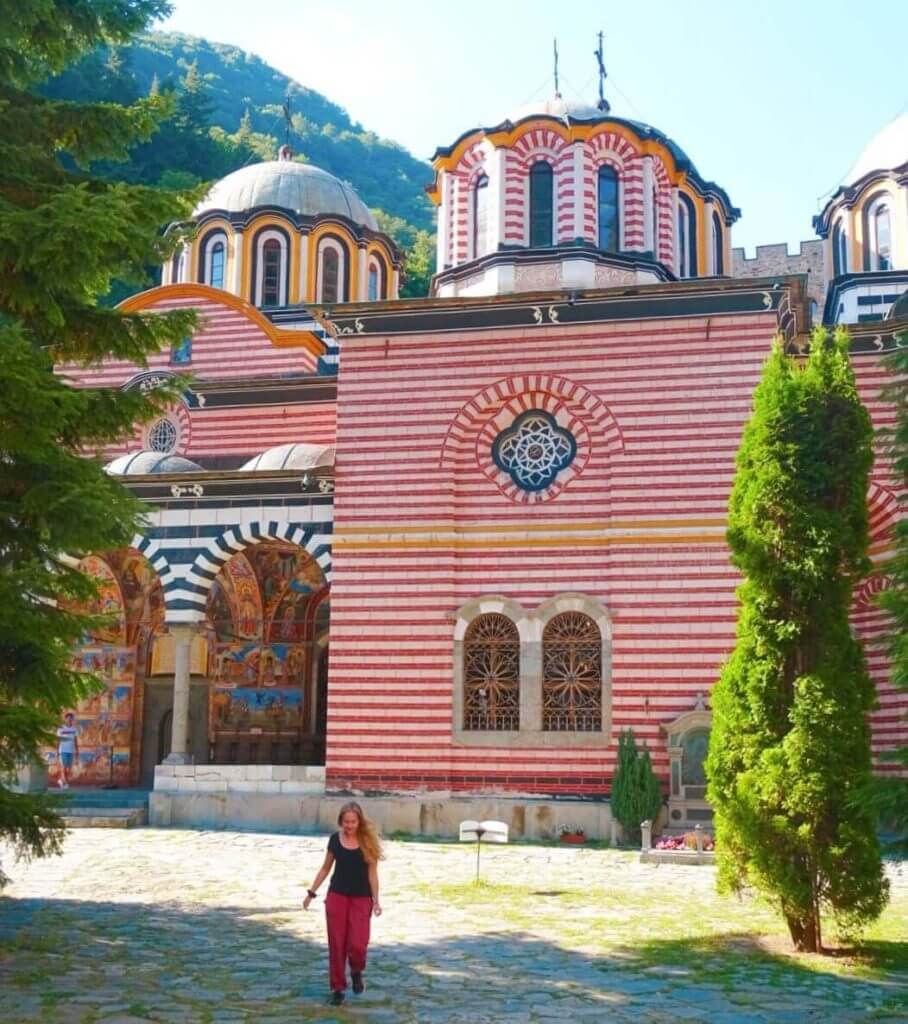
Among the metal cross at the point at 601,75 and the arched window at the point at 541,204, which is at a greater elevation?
the metal cross at the point at 601,75

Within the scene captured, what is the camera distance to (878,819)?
855cm

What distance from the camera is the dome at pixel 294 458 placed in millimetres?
19781

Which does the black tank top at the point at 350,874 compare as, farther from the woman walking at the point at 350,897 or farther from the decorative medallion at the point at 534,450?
the decorative medallion at the point at 534,450

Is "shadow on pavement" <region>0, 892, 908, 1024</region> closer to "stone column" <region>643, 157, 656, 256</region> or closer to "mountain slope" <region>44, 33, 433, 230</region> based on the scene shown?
"stone column" <region>643, 157, 656, 256</region>

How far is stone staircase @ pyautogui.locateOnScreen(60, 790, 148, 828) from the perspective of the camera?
17.4 m

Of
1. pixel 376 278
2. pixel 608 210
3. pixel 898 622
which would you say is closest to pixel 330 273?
pixel 376 278

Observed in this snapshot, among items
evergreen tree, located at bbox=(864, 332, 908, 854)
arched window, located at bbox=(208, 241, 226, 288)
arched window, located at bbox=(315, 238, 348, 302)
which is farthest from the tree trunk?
arched window, located at bbox=(208, 241, 226, 288)

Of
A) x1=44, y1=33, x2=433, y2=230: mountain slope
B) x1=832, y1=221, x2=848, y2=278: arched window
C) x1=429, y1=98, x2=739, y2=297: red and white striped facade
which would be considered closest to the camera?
x1=429, y1=98, x2=739, y2=297: red and white striped facade

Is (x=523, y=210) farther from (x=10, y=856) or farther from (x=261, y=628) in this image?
(x=10, y=856)

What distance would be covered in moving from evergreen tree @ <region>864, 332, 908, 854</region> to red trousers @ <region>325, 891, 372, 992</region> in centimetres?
335

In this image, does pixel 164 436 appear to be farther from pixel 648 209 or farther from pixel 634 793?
pixel 634 793

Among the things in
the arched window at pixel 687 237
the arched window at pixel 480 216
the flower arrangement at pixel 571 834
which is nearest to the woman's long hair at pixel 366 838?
the flower arrangement at pixel 571 834

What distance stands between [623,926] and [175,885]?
4531 millimetres

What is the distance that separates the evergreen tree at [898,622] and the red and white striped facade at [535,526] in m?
7.86
